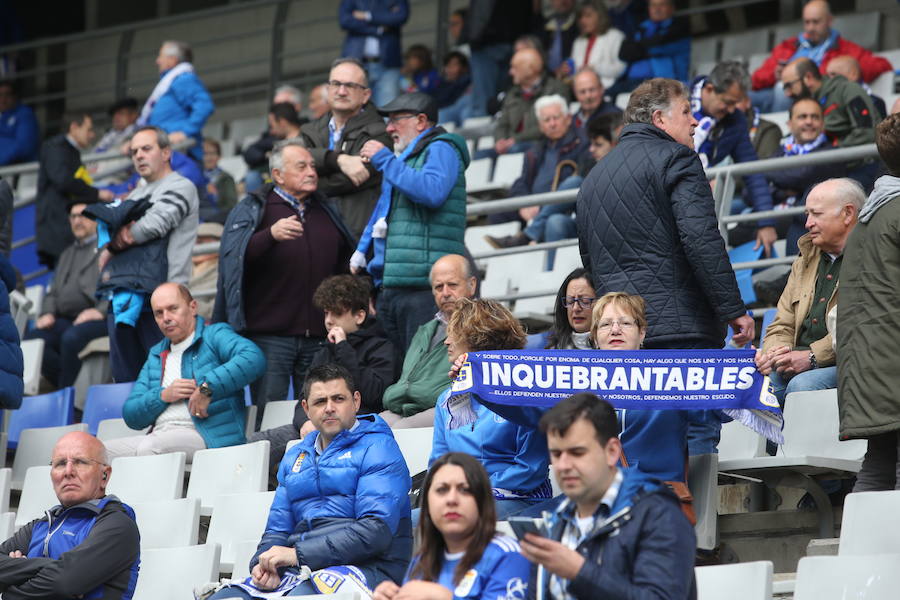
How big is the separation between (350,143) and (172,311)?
1.37m

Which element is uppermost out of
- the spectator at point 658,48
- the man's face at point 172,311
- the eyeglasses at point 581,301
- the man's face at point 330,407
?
the spectator at point 658,48

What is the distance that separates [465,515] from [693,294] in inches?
69.8

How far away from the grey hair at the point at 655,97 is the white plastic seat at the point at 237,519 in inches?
82.7

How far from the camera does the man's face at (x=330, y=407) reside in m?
5.49

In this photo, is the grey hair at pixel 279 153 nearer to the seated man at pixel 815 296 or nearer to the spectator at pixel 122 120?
the seated man at pixel 815 296

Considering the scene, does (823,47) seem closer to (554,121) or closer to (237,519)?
(554,121)

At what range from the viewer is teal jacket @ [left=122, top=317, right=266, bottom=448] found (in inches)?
284

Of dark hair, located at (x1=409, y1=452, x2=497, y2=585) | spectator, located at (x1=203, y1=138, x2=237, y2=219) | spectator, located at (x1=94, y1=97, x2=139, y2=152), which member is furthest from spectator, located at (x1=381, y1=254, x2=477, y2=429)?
spectator, located at (x1=94, y1=97, x2=139, y2=152)

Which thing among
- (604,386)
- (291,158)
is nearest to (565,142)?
(291,158)

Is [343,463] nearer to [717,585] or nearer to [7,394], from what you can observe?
[717,585]

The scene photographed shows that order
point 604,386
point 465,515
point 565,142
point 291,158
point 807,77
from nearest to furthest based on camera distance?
point 465,515 < point 604,386 < point 291,158 < point 807,77 < point 565,142

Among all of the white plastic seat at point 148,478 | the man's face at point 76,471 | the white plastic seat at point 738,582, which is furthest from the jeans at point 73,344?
the white plastic seat at point 738,582

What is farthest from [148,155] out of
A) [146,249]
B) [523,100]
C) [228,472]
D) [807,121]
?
[523,100]

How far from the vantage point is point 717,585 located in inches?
167
